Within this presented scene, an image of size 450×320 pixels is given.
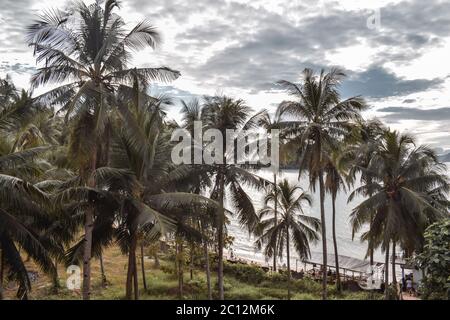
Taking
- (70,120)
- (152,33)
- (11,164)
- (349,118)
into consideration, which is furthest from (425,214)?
(11,164)

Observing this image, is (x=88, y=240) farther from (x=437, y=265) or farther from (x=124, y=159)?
(x=437, y=265)

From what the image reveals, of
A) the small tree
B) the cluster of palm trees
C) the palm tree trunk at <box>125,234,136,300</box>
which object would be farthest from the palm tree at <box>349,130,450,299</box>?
the palm tree trunk at <box>125,234,136,300</box>

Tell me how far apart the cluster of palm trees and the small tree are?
6.67 m

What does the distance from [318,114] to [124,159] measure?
359 inches

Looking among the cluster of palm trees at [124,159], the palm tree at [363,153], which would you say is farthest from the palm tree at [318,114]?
the palm tree at [363,153]

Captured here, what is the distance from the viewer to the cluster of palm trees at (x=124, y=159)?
11.7 m

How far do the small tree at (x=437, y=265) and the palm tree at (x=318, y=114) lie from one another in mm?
9034

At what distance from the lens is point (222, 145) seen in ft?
57.2

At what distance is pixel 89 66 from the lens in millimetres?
12445

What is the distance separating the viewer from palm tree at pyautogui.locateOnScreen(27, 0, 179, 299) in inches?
463

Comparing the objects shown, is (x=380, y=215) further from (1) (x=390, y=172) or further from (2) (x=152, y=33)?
(2) (x=152, y=33)

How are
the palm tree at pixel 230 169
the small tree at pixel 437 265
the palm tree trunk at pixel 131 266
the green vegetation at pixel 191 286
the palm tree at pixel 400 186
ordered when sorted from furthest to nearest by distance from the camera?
the green vegetation at pixel 191 286 → the palm tree at pixel 400 186 → the palm tree at pixel 230 169 → the palm tree trunk at pixel 131 266 → the small tree at pixel 437 265

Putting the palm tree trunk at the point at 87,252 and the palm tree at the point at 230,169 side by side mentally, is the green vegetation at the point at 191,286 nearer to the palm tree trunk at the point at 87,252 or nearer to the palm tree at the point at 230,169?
the palm tree at the point at 230,169

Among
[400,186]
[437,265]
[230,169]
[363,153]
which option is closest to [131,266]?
[230,169]
